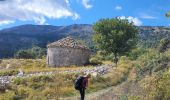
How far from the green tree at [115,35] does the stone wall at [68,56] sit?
1045 cm

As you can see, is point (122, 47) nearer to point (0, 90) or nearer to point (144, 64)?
point (0, 90)

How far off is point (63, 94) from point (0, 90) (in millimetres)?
5770

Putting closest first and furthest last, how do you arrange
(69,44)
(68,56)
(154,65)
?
(154,65)
(68,56)
(69,44)

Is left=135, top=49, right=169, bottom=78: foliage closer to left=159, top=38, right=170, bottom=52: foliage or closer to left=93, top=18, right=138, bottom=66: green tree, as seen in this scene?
left=159, top=38, right=170, bottom=52: foliage

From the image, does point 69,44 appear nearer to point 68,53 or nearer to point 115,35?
point 68,53

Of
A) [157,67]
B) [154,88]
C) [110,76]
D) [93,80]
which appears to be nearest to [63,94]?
[93,80]

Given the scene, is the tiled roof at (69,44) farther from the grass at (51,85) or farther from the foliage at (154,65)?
the foliage at (154,65)

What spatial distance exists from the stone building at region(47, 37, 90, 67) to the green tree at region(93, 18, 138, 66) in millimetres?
10617

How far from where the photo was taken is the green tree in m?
68.7

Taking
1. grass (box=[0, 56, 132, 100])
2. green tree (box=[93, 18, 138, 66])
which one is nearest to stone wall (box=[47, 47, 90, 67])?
green tree (box=[93, 18, 138, 66])

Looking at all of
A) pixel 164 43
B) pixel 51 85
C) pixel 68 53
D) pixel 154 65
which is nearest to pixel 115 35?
pixel 68 53

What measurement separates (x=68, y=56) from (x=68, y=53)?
15.9 inches

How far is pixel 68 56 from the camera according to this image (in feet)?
186

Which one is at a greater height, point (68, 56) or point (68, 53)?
point (68, 53)
